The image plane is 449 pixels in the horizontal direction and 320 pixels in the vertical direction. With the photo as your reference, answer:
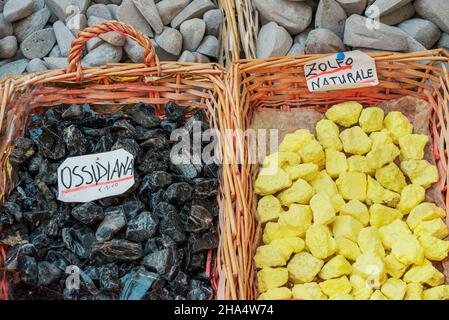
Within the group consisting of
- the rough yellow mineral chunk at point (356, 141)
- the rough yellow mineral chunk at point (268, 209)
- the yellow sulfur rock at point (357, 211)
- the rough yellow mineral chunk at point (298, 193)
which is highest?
the rough yellow mineral chunk at point (356, 141)

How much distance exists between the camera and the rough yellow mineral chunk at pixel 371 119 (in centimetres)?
136

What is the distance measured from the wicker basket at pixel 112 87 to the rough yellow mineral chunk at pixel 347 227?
0.85 feet

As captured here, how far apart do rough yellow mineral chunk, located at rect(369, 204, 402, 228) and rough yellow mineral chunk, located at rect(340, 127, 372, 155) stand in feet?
0.51

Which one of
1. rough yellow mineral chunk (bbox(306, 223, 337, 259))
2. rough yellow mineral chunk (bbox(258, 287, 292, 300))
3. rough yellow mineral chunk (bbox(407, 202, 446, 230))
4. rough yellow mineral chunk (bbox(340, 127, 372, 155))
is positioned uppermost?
rough yellow mineral chunk (bbox(340, 127, 372, 155))

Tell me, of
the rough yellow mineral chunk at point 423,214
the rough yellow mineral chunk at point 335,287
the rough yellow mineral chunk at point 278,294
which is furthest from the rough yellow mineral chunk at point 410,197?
A: the rough yellow mineral chunk at point 278,294

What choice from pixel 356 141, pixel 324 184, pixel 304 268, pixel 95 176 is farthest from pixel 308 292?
pixel 95 176

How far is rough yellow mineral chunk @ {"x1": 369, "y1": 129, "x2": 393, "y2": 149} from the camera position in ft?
4.36

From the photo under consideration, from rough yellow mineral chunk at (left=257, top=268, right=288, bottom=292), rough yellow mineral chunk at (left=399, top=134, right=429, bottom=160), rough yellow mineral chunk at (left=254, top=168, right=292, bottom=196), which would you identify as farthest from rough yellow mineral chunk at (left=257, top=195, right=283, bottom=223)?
rough yellow mineral chunk at (left=399, top=134, right=429, bottom=160)

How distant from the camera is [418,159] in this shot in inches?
52.2

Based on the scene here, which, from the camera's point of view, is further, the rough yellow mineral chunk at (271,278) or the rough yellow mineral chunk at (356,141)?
the rough yellow mineral chunk at (356,141)

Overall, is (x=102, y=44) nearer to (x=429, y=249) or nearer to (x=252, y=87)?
(x=252, y=87)

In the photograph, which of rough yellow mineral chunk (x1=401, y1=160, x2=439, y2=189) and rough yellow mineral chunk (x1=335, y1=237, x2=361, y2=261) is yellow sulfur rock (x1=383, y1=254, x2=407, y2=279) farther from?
rough yellow mineral chunk (x1=401, y1=160, x2=439, y2=189)

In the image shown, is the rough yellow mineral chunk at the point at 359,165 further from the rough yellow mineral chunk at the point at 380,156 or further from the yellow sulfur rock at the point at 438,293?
the yellow sulfur rock at the point at 438,293
